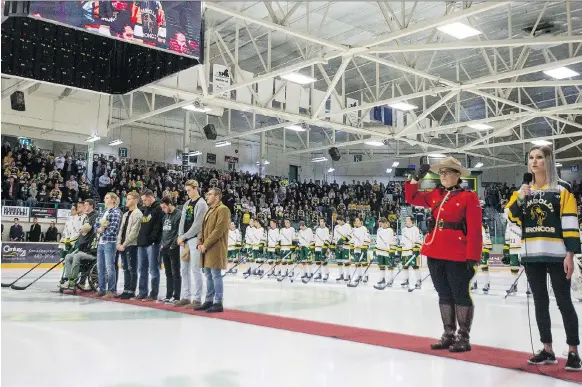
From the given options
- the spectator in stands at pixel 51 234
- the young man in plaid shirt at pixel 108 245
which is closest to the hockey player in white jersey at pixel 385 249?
the young man in plaid shirt at pixel 108 245

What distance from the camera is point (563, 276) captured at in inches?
136

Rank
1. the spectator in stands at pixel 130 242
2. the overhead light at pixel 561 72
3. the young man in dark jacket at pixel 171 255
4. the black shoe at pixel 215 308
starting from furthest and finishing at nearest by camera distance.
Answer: the overhead light at pixel 561 72 → the spectator in stands at pixel 130 242 → the young man in dark jacket at pixel 171 255 → the black shoe at pixel 215 308

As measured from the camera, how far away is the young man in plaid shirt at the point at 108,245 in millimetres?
7082

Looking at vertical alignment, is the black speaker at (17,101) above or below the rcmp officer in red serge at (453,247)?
above

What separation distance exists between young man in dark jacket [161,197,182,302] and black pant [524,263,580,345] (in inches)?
172

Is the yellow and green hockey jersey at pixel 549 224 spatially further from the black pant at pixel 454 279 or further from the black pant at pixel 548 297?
the black pant at pixel 454 279

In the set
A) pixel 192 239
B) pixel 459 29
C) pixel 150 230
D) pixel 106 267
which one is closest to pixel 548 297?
pixel 192 239

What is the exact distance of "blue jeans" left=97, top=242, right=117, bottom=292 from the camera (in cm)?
712

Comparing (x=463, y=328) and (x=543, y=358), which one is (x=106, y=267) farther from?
(x=543, y=358)

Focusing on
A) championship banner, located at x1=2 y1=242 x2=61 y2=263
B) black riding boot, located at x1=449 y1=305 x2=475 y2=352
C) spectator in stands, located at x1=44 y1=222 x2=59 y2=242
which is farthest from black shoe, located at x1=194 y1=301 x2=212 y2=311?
spectator in stands, located at x1=44 y1=222 x2=59 y2=242

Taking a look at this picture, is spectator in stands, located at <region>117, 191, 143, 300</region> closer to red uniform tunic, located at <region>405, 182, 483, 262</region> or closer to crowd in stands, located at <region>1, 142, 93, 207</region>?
Result: red uniform tunic, located at <region>405, 182, 483, 262</region>

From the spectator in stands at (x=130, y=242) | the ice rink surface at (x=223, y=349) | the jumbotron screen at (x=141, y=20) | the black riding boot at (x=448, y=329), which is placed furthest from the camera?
the spectator in stands at (x=130, y=242)

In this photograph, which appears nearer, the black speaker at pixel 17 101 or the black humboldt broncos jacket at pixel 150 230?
the black humboldt broncos jacket at pixel 150 230

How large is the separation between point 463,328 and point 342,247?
8.25 m
